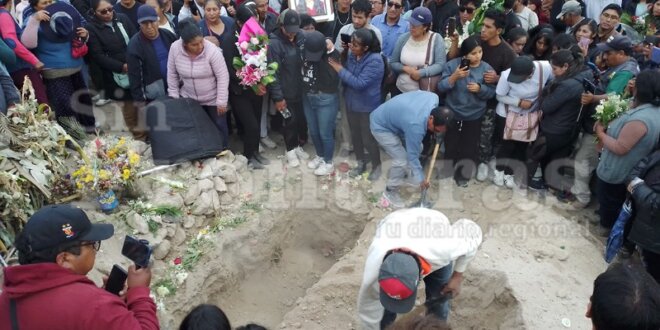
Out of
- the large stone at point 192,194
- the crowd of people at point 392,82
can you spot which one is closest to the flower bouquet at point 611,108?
the crowd of people at point 392,82

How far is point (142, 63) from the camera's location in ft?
18.2

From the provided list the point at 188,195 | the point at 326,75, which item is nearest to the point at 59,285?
the point at 188,195

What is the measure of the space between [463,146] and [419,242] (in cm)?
275

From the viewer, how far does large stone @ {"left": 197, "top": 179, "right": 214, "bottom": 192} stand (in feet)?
17.2

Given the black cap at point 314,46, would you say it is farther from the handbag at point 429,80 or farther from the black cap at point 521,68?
the black cap at point 521,68

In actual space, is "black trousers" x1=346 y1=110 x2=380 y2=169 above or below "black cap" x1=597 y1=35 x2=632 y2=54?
below

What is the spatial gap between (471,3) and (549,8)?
182 centimetres

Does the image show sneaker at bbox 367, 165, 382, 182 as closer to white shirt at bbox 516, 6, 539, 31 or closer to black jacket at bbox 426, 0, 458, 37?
black jacket at bbox 426, 0, 458, 37

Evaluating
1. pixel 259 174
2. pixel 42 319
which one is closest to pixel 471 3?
pixel 259 174

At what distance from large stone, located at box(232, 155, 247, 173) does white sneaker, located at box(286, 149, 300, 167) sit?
552 millimetres

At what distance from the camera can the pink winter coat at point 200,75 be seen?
17.2 ft

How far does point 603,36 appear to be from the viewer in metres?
6.12

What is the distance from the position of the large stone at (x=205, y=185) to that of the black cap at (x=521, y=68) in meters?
3.29

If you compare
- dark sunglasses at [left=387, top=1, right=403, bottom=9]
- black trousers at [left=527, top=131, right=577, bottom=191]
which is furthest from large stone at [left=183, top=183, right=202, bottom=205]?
black trousers at [left=527, top=131, right=577, bottom=191]
